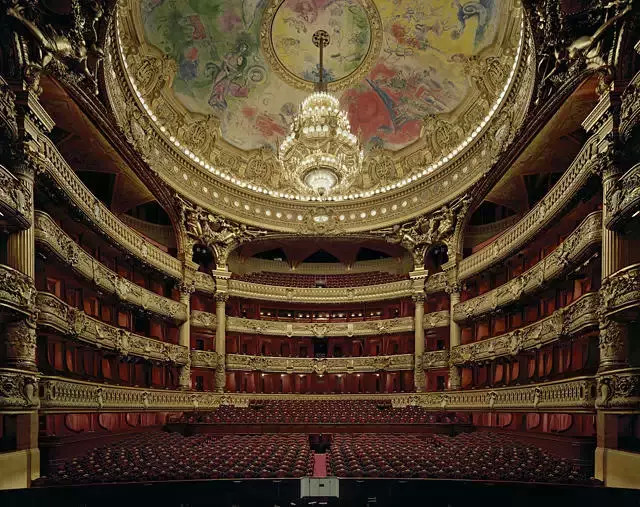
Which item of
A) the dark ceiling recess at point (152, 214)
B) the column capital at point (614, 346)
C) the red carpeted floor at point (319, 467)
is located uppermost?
the dark ceiling recess at point (152, 214)

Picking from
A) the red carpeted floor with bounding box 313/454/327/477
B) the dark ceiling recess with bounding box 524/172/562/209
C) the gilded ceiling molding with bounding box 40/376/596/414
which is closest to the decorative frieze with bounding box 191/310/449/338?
the gilded ceiling molding with bounding box 40/376/596/414

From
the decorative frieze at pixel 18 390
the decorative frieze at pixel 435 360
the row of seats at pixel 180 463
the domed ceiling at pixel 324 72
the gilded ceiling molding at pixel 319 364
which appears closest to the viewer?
the row of seats at pixel 180 463

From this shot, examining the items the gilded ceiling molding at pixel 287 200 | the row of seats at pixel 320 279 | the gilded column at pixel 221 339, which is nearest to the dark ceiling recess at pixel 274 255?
the row of seats at pixel 320 279

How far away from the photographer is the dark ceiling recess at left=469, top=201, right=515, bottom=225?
22.2m

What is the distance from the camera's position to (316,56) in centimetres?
2033

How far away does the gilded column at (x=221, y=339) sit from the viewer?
22.0m

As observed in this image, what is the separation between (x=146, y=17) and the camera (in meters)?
16.8

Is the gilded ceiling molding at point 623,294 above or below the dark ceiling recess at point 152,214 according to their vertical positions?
below

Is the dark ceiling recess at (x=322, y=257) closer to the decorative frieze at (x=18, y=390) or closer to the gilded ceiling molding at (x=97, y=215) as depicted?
the gilded ceiling molding at (x=97, y=215)

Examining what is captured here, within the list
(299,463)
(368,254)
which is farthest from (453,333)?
(299,463)

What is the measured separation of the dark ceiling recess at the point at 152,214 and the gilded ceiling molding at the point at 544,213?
41.5 feet

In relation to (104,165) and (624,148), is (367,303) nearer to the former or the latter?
(104,165)

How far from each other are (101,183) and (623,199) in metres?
15.7

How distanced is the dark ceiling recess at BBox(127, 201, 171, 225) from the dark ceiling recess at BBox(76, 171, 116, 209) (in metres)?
3.60
